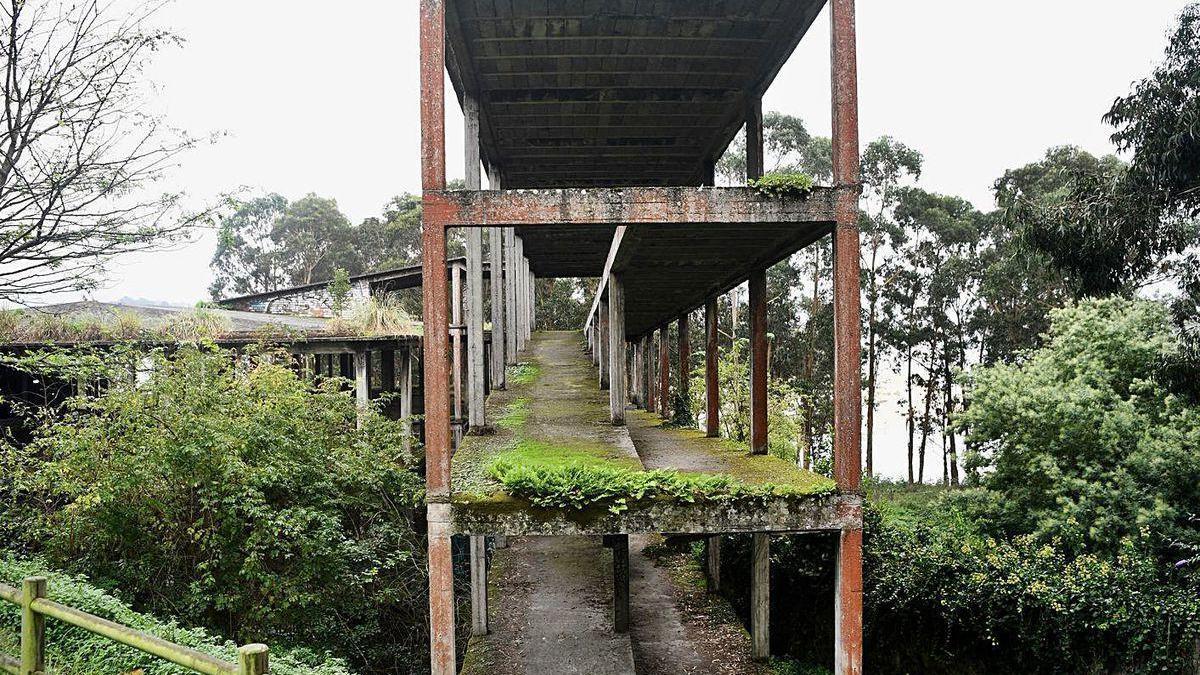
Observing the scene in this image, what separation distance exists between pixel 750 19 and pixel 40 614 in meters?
7.39

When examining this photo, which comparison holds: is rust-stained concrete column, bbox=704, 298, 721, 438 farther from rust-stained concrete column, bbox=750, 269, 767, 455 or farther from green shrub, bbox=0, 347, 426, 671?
green shrub, bbox=0, 347, 426, 671

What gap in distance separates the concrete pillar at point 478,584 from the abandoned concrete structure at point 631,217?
0.10 feet

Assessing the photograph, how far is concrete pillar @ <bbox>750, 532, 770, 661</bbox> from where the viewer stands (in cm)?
940

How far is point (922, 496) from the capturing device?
1005 inches

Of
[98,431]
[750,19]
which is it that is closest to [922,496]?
[750,19]

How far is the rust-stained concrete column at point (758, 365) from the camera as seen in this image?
8.52 metres

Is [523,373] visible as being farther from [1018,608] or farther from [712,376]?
[1018,608]

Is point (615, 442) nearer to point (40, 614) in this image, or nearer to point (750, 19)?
point (750, 19)

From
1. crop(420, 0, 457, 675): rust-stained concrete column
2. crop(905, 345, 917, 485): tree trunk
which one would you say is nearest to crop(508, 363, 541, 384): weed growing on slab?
crop(420, 0, 457, 675): rust-stained concrete column

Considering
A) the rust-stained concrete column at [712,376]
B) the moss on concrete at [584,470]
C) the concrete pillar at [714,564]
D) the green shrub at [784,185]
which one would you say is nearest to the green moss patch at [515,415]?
the moss on concrete at [584,470]

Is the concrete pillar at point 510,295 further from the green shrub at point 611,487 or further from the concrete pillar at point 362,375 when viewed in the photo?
the green shrub at point 611,487

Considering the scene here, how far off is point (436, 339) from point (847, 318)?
3431 mm

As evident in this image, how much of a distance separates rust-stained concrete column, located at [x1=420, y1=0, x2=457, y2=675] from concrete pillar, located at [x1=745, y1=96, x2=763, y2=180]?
397cm

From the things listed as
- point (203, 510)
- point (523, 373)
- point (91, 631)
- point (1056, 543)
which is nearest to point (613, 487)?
point (91, 631)
